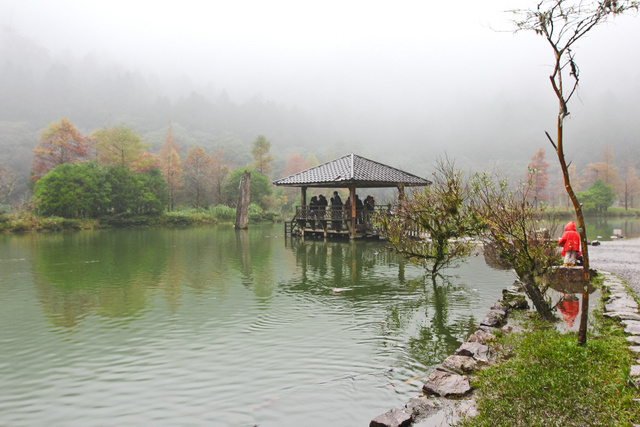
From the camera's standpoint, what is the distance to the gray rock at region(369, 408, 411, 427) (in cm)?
270

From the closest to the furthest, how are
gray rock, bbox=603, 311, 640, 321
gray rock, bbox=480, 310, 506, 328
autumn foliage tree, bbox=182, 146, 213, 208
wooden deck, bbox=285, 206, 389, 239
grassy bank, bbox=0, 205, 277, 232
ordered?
gray rock, bbox=603, 311, 640, 321 < gray rock, bbox=480, 310, 506, 328 < wooden deck, bbox=285, 206, 389, 239 < grassy bank, bbox=0, 205, 277, 232 < autumn foliage tree, bbox=182, 146, 213, 208

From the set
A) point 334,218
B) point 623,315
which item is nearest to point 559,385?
point 623,315

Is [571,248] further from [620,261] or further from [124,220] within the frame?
[124,220]

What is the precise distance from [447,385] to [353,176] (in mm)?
12847

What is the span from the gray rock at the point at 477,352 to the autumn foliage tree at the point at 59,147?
36.8 metres

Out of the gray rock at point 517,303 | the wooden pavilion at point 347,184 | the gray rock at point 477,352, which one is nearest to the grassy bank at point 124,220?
the wooden pavilion at point 347,184

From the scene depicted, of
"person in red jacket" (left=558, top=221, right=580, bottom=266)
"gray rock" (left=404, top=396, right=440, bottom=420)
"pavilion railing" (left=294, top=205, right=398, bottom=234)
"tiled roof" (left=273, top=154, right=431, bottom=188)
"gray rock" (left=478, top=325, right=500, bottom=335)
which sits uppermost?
"tiled roof" (left=273, top=154, right=431, bottom=188)

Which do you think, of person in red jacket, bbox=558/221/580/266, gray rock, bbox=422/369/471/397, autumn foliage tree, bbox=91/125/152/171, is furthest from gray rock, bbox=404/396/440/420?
autumn foliage tree, bbox=91/125/152/171

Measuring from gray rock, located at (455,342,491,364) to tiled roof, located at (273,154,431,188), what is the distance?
11.8 m

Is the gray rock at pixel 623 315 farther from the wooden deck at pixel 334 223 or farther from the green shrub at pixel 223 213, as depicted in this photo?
the green shrub at pixel 223 213

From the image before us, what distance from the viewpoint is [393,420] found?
2.74 meters

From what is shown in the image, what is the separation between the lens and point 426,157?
308 feet

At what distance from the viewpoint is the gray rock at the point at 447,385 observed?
3.15 m

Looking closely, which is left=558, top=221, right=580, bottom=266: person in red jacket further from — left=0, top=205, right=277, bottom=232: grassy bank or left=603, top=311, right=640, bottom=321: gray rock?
left=0, top=205, right=277, bottom=232: grassy bank
